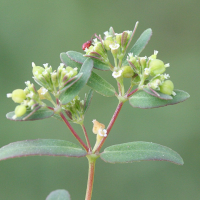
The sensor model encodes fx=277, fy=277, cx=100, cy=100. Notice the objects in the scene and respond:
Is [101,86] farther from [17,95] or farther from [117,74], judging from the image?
[17,95]

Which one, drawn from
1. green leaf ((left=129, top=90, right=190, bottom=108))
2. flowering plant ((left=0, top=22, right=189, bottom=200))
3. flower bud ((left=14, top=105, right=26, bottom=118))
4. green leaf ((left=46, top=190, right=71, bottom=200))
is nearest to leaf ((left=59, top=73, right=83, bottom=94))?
flowering plant ((left=0, top=22, right=189, bottom=200))

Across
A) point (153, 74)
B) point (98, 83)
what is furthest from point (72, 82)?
point (153, 74)

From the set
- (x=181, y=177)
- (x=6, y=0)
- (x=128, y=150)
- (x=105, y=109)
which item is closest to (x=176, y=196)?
(x=181, y=177)

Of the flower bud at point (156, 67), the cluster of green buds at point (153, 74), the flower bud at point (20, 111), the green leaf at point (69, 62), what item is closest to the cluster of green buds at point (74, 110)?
the green leaf at point (69, 62)

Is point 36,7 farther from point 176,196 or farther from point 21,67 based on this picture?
point 176,196

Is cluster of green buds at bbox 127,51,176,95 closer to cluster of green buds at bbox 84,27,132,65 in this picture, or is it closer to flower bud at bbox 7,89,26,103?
cluster of green buds at bbox 84,27,132,65

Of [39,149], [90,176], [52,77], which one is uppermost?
[52,77]
